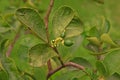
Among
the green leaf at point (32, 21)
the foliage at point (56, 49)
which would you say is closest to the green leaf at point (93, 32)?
the foliage at point (56, 49)

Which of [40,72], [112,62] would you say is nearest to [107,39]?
[112,62]

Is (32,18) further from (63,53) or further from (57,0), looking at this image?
(57,0)

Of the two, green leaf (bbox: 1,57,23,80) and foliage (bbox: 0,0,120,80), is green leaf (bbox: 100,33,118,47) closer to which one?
foliage (bbox: 0,0,120,80)

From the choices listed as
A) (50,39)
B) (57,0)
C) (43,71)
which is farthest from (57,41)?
(57,0)

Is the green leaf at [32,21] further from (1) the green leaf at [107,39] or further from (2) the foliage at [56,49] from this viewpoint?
(1) the green leaf at [107,39]

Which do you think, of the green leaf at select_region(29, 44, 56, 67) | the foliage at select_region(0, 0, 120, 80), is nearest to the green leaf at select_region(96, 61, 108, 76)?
the foliage at select_region(0, 0, 120, 80)

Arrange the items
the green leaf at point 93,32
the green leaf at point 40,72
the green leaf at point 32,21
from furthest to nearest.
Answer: the green leaf at point 93,32
the green leaf at point 40,72
the green leaf at point 32,21

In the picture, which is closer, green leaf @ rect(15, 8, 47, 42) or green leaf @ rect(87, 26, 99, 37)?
green leaf @ rect(15, 8, 47, 42)
